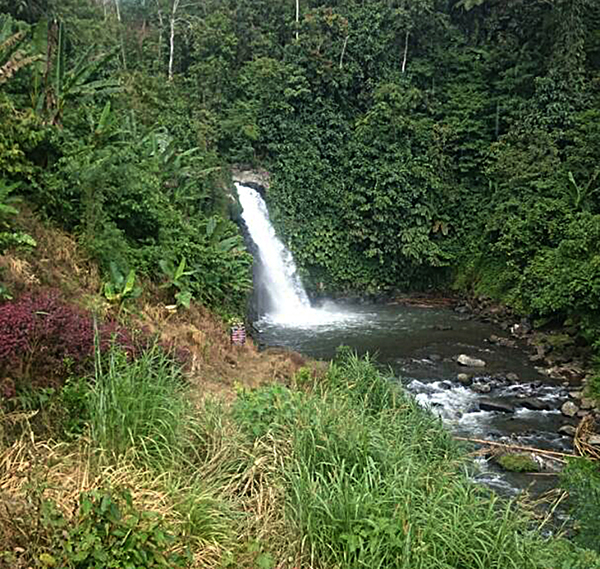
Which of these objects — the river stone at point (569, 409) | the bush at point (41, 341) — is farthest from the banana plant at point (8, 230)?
the river stone at point (569, 409)

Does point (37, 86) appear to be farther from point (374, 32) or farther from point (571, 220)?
point (374, 32)

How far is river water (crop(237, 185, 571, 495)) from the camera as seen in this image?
9672 mm

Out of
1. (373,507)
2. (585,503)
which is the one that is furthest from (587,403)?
(373,507)

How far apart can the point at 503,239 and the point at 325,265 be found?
6199 mm

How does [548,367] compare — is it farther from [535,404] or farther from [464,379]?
[535,404]

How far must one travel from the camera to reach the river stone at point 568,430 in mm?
9547

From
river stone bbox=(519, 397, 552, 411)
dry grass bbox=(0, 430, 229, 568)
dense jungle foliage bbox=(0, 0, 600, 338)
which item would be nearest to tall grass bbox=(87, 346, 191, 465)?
dry grass bbox=(0, 430, 229, 568)

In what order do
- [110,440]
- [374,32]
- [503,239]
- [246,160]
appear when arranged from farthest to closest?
[374,32], [246,160], [503,239], [110,440]

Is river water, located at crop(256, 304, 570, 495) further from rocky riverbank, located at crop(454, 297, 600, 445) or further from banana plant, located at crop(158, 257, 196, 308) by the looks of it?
banana plant, located at crop(158, 257, 196, 308)

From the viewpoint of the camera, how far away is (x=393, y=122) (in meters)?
21.6

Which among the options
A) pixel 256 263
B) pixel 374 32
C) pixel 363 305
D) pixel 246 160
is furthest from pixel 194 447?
pixel 374 32

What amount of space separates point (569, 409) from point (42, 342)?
905 cm

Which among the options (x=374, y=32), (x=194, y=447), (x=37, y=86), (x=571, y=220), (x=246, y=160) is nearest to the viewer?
(x=194, y=447)

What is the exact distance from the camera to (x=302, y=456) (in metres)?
4.07
